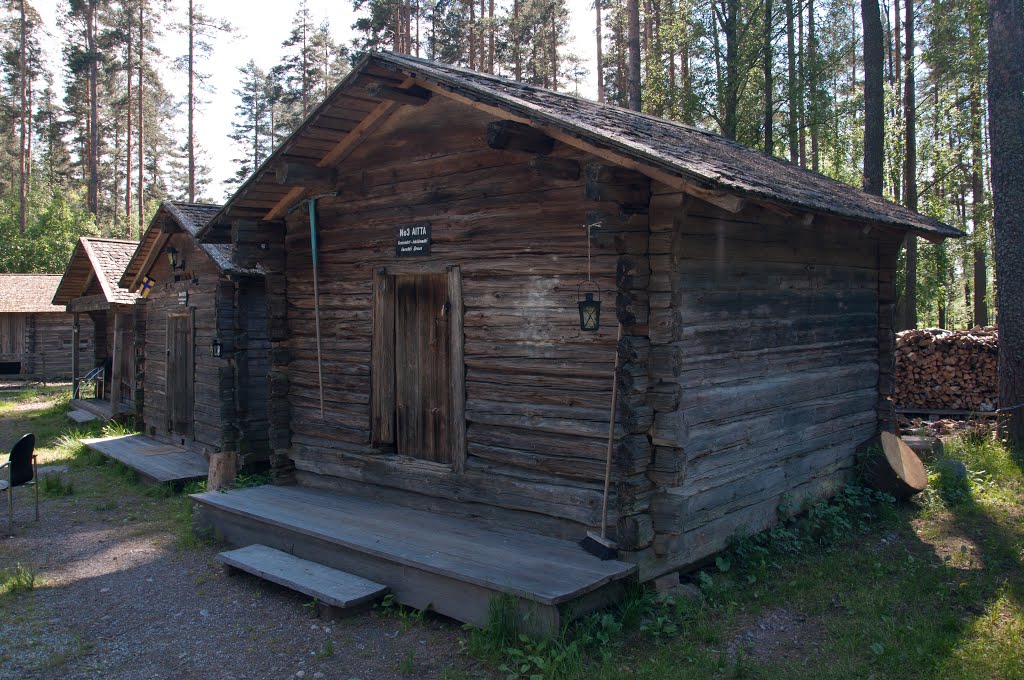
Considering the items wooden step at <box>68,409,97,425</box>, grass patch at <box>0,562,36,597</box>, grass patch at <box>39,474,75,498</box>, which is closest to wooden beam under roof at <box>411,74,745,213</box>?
grass patch at <box>0,562,36,597</box>

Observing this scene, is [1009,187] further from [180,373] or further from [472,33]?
[472,33]

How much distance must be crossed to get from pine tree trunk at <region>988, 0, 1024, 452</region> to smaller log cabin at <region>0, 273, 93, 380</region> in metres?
28.3

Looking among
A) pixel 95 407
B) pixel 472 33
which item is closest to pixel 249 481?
pixel 95 407

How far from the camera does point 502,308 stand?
260 inches

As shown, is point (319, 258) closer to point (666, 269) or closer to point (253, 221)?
point (253, 221)

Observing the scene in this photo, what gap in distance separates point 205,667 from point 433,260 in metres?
3.76

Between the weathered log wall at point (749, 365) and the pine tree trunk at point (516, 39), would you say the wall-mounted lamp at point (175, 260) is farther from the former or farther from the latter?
the pine tree trunk at point (516, 39)

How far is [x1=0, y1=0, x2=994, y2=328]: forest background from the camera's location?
18.9 m

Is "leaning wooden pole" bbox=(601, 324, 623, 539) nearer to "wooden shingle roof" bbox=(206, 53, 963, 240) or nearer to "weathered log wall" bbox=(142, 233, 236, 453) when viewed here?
"wooden shingle roof" bbox=(206, 53, 963, 240)

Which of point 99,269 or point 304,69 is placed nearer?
point 99,269

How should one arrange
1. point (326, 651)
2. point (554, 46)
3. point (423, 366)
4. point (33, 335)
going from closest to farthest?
point (326, 651), point (423, 366), point (554, 46), point (33, 335)

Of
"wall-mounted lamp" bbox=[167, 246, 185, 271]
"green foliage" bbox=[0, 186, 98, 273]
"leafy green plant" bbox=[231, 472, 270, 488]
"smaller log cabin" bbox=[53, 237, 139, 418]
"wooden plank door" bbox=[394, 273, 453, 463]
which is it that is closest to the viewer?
"wooden plank door" bbox=[394, 273, 453, 463]

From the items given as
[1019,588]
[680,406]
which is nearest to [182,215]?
[680,406]

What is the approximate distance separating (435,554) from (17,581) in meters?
4.09
